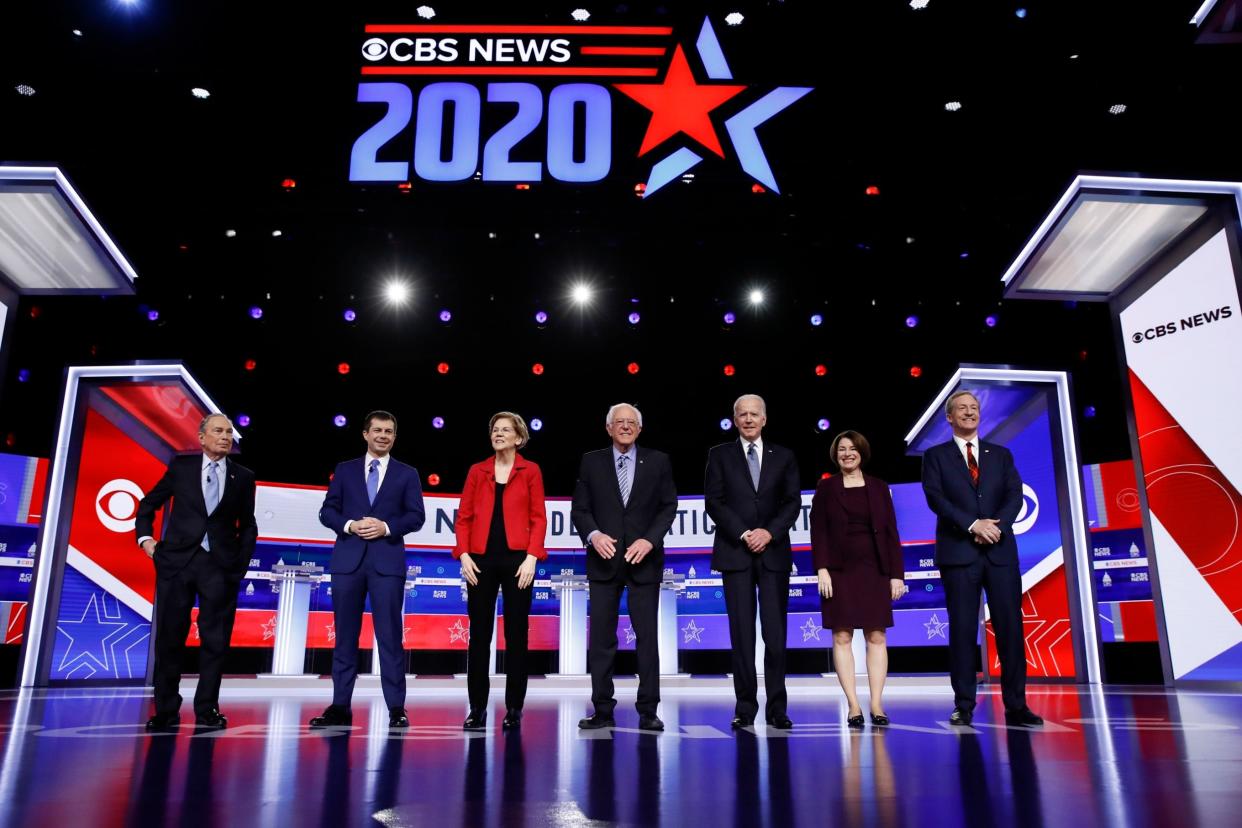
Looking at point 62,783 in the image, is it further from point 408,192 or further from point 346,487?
point 408,192

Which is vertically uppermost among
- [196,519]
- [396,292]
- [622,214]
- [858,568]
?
[396,292]

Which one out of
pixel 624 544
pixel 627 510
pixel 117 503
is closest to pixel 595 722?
pixel 624 544

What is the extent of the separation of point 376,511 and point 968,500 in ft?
9.33

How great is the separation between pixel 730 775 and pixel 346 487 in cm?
240

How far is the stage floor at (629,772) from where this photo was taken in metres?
1.76

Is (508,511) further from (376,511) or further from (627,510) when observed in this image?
(376,511)

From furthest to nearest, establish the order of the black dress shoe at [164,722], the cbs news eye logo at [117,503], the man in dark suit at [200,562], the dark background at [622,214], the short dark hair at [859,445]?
the cbs news eye logo at [117,503] → the dark background at [622,214] → the short dark hair at [859,445] → the man in dark suit at [200,562] → the black dress shoe at [164,722]

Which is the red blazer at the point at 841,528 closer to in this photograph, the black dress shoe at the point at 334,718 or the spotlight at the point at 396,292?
the black dress shoe at the point at 334,718

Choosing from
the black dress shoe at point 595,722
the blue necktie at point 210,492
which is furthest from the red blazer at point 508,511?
the blue necktie at point 210,492

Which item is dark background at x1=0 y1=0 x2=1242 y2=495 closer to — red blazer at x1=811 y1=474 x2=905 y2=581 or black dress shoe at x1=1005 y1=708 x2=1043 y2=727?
red blazer at x1=811 y1=474 x2=905 y2=581

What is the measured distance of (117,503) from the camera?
7.64m

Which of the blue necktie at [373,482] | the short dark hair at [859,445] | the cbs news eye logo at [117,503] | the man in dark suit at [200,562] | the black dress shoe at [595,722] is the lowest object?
the black dress shoe at [595,722]

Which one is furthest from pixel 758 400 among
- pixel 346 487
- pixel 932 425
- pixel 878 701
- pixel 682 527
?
pixel 682 527

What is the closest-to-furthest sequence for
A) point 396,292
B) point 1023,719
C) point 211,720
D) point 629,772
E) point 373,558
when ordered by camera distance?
point 629,772
point 211,720
point 1023,719
point 373,558
point 396,292
